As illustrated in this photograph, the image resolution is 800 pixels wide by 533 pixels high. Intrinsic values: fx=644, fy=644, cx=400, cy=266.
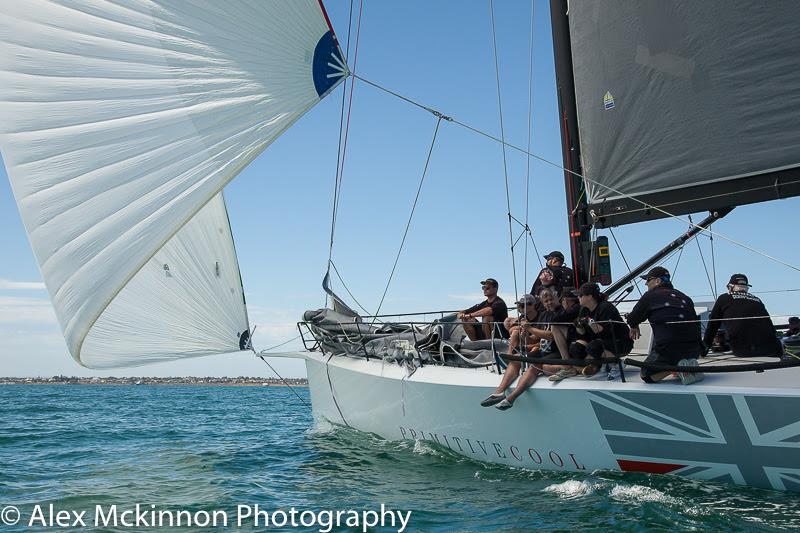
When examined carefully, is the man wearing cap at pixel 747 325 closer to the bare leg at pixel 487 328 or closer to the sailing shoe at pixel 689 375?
the sailing shoe at pixel 689 375

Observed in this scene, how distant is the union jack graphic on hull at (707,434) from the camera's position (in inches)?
189

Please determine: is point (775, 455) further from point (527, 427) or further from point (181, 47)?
point (181, 47)

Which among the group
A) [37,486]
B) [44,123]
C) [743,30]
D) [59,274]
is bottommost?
[37,486]

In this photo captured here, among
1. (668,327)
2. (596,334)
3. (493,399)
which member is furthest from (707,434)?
(493,399)

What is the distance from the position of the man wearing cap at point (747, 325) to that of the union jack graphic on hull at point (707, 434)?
110 centimetres

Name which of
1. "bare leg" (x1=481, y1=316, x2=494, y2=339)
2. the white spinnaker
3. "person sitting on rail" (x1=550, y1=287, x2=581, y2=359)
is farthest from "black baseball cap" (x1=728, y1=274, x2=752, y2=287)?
the white spinnaker

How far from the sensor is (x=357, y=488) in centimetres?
639

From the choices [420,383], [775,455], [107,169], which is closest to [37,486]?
[107,169]

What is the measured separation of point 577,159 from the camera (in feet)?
26.9

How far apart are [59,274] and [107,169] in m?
1.11

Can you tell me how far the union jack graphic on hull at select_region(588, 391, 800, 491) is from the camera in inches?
189

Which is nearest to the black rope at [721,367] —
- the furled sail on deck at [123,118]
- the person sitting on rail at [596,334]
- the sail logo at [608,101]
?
the person sitting on rail at [596,334]

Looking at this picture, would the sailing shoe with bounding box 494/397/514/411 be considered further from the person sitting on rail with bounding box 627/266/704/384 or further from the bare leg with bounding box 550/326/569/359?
the person sitting on rail with bounding box 627/266/704/384

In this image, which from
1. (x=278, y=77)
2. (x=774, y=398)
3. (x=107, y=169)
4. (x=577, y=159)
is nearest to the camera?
(x=774, y=398)
